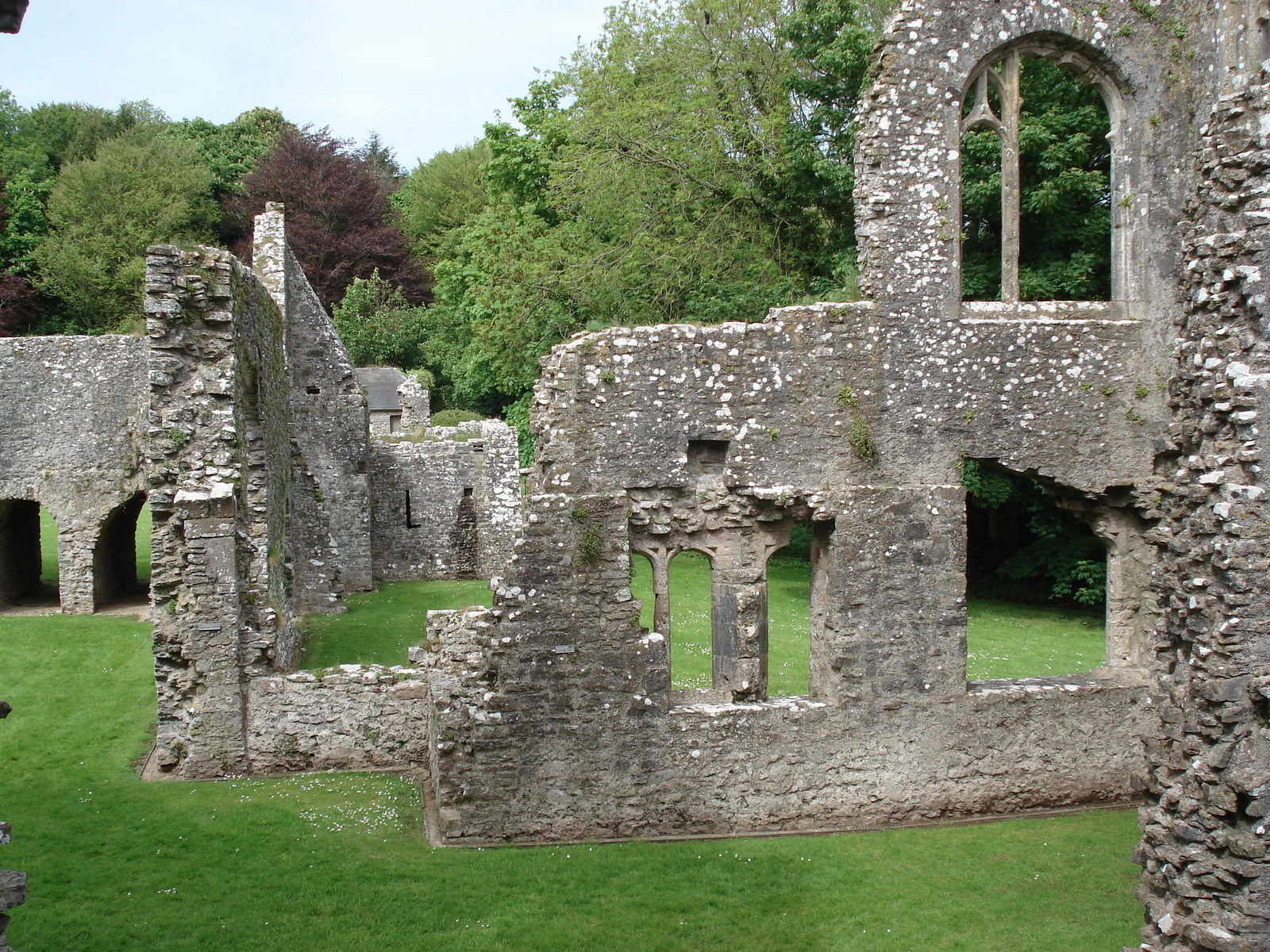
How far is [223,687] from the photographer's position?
985cm

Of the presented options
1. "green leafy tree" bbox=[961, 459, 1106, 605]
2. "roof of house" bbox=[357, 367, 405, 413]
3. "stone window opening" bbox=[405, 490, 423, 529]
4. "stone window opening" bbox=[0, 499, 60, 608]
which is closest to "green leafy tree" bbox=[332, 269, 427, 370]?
"roof of house" bbox=[357, 367, 405, 413]

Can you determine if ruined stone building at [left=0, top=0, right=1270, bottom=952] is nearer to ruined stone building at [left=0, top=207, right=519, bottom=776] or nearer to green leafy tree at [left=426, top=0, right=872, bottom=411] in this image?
ruined stone building at [left=0, top=207, right=519, bottom=776]

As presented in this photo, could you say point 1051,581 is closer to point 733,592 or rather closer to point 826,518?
point 826,518

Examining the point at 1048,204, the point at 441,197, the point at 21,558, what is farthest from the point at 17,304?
the point at 1048,204

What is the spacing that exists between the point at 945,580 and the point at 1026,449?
4.55 ft

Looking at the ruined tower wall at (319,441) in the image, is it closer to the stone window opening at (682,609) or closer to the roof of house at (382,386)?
the stone window opening at (682,609)

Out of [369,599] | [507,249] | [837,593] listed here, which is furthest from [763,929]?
[507,249]

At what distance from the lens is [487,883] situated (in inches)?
293

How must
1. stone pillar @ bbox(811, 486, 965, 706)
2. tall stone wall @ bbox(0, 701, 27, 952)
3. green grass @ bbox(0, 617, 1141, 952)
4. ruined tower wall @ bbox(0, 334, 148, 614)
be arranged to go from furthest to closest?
1. ruined tower wall @ bbox(0, 334, 148, 614)
2. stone pillar @ bbox(811, 486, 965, 706)
3. green grass @ bbox(0, 617, 1141, 952)
4. tall stone wall @ bbox(0, 701, 27, 952)

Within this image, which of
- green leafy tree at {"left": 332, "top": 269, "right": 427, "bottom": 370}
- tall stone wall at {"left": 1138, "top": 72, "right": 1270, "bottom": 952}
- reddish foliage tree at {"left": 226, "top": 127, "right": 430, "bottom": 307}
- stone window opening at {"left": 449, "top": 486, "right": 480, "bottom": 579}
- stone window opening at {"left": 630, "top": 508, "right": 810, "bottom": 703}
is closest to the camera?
tall stone wall at {"left": 1138, "top": 72, "right": 1270, "bottom": 952}

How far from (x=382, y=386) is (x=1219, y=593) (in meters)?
31.3

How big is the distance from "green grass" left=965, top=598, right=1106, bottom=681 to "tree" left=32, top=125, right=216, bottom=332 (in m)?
30.4

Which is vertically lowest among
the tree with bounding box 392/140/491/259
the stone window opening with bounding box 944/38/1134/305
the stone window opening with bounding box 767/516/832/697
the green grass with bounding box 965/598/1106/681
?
the green grass with bounding box 965/598/1106/681

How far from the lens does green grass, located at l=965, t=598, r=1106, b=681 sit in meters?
13.5
